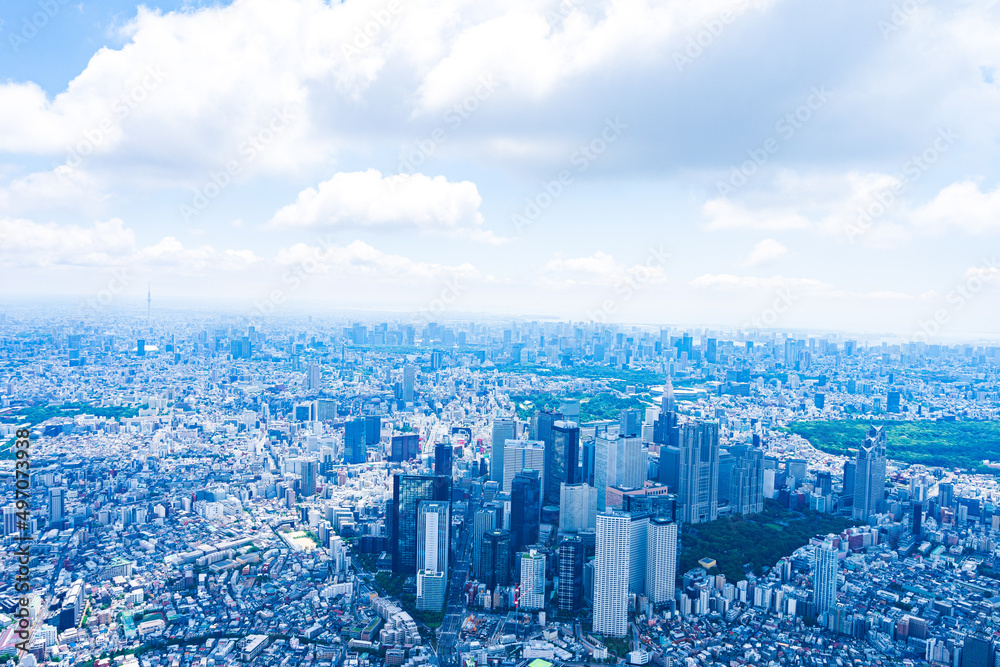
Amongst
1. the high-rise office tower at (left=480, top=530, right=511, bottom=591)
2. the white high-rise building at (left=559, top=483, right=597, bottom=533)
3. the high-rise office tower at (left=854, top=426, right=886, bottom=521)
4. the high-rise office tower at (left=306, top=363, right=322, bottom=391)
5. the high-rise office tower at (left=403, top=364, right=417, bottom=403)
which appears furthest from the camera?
the high-rise office tower at (left=306, top=363, right=322, bottom=391)

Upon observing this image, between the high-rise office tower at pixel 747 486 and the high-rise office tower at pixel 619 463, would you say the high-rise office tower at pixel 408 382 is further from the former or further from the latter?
the high-rise office tower at pixel 747 486

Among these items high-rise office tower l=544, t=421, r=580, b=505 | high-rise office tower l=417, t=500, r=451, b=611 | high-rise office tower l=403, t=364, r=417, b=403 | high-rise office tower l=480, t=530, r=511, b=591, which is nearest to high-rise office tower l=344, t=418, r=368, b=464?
high-rise office tower l=544, t=421, r=580, b=505

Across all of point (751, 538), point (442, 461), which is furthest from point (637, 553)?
point (442, 461)

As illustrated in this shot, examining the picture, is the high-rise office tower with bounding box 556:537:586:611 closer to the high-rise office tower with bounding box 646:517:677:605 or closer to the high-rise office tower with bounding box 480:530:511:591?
the high-rise office tower with bounding box 480:530:511:591

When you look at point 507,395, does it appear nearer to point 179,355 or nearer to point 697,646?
point 179,355

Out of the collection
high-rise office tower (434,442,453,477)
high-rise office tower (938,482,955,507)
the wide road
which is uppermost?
high-rise office tower (434,442,453,477)

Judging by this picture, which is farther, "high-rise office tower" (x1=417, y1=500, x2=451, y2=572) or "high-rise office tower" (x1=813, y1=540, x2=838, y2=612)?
"high-rise office tower" (x1=417, y1=500, x2=451, y2=572)
